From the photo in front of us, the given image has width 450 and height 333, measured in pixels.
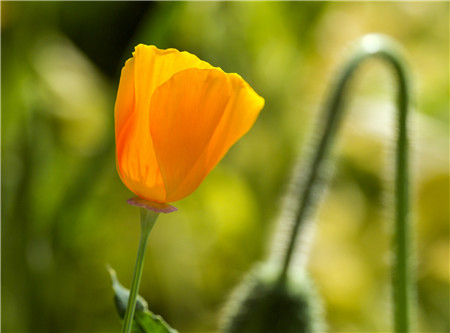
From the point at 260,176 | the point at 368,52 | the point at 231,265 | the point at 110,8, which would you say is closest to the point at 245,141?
the point at 260,176

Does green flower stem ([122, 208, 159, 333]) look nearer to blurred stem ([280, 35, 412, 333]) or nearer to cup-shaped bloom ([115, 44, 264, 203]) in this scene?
cup-shaped bloom ([115, 44, 264, 203])

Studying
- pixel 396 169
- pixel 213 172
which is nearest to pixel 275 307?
pixel 396 169

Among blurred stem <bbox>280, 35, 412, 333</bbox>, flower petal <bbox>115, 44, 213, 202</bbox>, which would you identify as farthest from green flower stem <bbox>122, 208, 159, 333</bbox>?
blurred stem <bbox>280, 35, 412, 333</bbox>

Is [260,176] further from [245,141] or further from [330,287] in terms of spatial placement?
[330,287]

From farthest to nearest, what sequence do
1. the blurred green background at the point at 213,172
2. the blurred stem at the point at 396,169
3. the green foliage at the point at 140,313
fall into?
the blurred green background at the point at 213,172 → the blurred stem at the point at 396,169 → the green foliage at the point at 140,313

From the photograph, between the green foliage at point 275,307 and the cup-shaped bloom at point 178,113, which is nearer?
the cup-shaped bloom at point 178,113

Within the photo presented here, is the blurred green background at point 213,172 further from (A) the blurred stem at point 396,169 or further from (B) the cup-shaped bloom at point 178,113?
(B) the cup-shaped bloom at point 178,113

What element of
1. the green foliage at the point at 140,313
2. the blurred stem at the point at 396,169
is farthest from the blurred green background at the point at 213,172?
the green foliage at the point at 140,313
